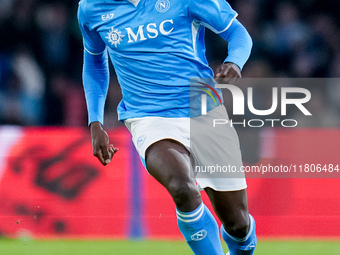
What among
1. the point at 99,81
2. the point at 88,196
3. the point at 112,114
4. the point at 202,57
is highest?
the point at 202,57


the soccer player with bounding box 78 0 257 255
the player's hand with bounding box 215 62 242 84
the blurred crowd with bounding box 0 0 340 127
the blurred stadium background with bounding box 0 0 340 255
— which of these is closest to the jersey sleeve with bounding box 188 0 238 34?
the soccer player with bounding box 78 0 257 255

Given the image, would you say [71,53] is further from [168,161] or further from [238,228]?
[168,161]

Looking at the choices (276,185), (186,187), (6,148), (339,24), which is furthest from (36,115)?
(186,187)

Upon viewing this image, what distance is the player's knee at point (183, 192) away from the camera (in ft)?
10.3

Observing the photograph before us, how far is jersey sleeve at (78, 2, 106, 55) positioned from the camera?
3.91 metres

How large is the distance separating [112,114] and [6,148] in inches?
86.0

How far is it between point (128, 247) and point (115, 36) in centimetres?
223

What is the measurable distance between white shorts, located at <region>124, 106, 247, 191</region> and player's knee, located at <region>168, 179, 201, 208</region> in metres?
0.37

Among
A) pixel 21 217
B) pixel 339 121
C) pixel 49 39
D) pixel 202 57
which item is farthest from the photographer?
pixel 49 39

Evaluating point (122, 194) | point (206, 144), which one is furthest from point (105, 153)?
point (122, 194)

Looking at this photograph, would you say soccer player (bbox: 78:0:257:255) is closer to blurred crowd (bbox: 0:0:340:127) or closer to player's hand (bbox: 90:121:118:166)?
player's hand (bbox: 90:121:118:166)

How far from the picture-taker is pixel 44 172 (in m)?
5.77

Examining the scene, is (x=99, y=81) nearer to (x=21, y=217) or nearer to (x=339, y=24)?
(x=21, y=217)

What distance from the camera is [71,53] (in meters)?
8.15
